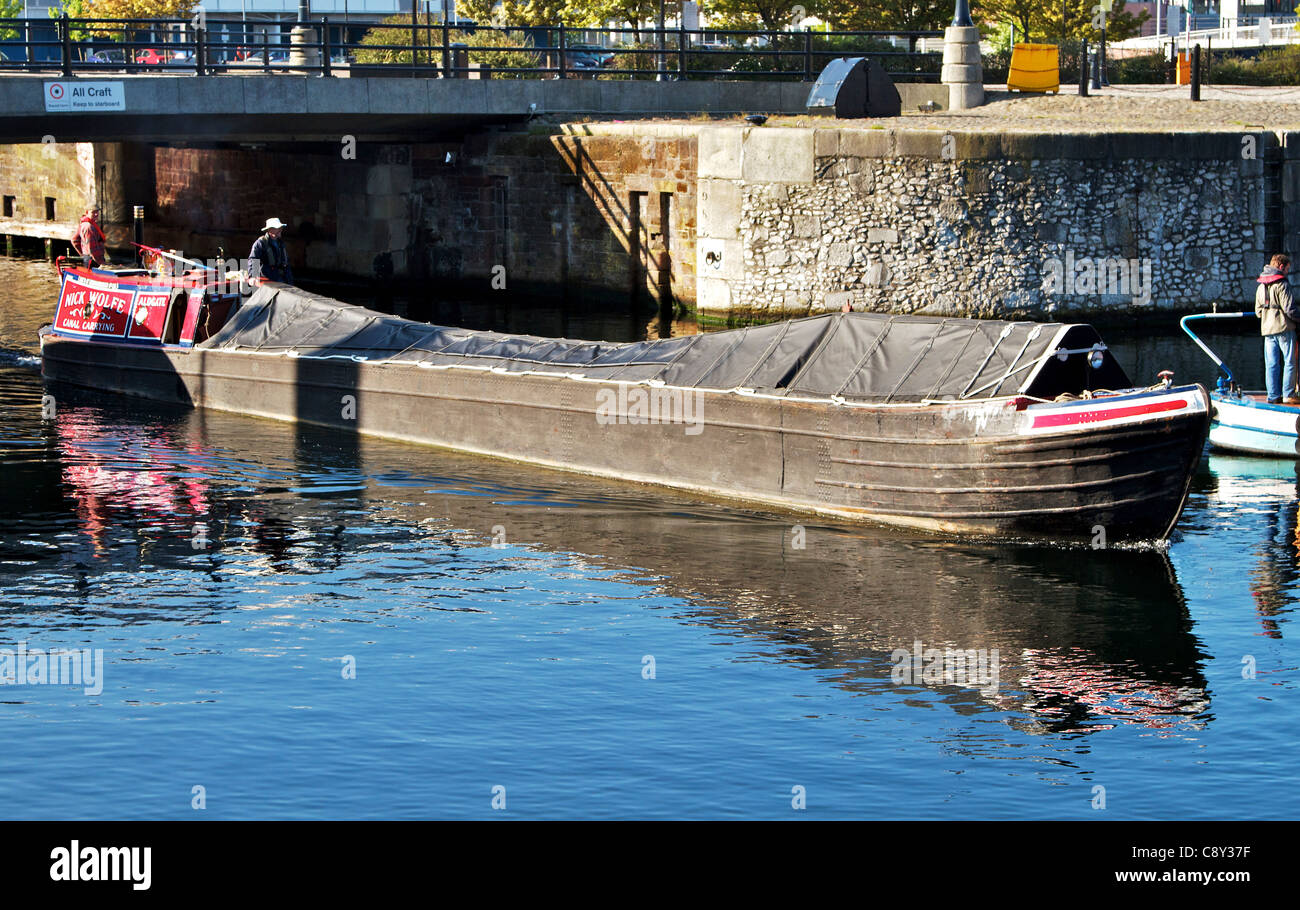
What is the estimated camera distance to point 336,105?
1375 inches

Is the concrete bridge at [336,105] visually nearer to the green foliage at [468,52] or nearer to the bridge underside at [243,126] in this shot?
the bridge underside at [243,126]

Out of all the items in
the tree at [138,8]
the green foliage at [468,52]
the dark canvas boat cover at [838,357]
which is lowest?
the dark canvas boat cover at [838,357]

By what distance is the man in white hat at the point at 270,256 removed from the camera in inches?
988

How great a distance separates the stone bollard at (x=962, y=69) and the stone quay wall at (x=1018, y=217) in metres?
9.42

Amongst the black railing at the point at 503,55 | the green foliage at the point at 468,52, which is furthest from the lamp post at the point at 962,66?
the green foliage at the point at 468,52

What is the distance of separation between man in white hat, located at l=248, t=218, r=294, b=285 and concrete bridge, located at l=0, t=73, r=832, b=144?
8522 mm

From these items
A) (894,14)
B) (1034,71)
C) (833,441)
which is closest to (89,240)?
(833,441)

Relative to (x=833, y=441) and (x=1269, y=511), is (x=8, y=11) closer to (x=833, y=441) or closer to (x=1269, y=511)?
(x=833, y=441)

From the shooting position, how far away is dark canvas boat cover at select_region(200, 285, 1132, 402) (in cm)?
1725

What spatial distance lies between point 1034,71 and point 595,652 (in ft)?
100

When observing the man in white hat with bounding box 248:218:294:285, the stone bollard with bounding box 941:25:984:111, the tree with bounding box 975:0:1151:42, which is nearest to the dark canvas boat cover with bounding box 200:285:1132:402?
the man in white hat with bounding box 248:218:294:285

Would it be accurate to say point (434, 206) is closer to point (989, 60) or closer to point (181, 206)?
point (181, 206)
